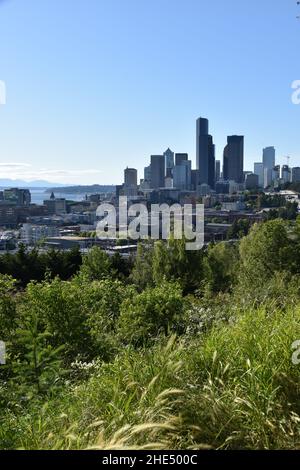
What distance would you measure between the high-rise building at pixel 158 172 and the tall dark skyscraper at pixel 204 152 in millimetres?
6314

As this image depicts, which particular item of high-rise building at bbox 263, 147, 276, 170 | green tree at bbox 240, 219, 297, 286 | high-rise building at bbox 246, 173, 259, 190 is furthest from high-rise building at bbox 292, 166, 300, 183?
green tree at bbox 240, 219, 297, 286

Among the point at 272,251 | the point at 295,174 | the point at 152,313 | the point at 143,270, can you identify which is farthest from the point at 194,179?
the point at 152,313

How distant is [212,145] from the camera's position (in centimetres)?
8006

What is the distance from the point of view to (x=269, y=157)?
8844cm

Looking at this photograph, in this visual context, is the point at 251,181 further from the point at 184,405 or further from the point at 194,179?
the point at 184,405

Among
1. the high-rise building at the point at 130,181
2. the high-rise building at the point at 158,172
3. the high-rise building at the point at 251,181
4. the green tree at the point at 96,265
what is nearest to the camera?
the green tree at the point at 96,265

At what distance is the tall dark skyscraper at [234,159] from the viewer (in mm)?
86375

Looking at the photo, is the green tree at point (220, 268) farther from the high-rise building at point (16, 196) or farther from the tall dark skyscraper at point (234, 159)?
the tall dark skyscraper at point (234, 159)

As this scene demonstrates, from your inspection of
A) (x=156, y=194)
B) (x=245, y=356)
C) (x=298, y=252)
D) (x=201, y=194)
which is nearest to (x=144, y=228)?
(x=298, y=252)

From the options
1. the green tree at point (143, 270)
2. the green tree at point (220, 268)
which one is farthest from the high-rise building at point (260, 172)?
the green tree at point (143, 270)

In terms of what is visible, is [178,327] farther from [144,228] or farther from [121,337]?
[144,228]

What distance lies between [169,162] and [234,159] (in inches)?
672

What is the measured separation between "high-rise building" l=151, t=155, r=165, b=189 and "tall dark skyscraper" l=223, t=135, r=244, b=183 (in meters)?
13.3

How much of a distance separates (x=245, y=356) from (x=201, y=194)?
85154mm
